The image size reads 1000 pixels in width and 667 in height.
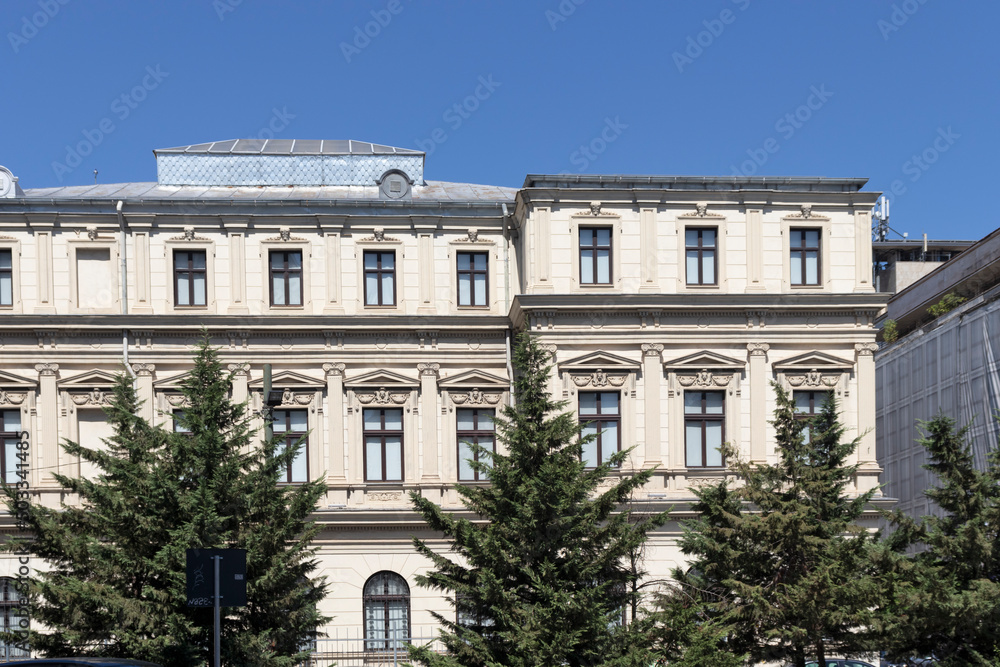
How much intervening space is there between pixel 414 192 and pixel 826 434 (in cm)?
2024

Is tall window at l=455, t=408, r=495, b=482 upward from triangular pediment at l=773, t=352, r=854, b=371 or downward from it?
downward

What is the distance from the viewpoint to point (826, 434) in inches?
1165

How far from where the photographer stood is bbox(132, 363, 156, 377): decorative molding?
39406mm

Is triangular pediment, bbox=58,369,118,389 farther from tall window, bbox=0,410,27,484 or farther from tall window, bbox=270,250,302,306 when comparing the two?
tall window, bbox=270,250,302,306

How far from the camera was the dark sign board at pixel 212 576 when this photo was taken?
18.1m

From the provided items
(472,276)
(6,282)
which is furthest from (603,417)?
(6,282)

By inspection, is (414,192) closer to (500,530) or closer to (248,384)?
A: (248,384)

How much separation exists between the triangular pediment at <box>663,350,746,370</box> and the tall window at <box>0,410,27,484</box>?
2080cm

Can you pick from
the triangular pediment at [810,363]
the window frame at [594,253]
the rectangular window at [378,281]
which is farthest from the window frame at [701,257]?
the rectangular window at [378,281]

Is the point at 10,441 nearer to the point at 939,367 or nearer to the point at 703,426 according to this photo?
the point at 703,426

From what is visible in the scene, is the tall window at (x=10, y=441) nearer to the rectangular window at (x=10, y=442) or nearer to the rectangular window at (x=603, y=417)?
the rectangular window at (x=10, y=442)

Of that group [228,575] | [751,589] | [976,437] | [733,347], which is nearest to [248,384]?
[733,347]

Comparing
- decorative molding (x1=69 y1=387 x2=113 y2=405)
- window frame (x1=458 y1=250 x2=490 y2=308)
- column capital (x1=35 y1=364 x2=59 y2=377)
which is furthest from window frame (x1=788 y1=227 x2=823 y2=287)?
column capital (x1=35 y1=364 x2=59 y2=377)

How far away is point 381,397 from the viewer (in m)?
40.1
